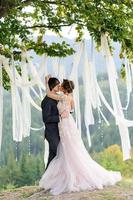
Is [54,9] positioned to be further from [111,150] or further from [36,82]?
[111,150]

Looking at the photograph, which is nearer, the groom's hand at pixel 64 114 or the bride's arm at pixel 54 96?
the bride's arm at pixel 54 96

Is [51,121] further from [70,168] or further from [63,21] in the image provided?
[63,21]

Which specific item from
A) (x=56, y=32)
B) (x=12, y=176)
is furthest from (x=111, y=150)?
(x=56, y=32)

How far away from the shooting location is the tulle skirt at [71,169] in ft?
32.3

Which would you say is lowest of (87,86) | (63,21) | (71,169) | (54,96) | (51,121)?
(71,169)

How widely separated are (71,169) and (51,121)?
87cm

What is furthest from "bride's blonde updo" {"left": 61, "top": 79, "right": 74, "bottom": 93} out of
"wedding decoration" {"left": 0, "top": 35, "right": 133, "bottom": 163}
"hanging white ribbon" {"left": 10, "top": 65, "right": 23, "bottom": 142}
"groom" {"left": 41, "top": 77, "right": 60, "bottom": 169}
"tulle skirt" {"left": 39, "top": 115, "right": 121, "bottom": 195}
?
"hanging white ribbon" {"left": 10, "top": 65, "right": 23, "bottom": 142}

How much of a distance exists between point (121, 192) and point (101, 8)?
147 inches

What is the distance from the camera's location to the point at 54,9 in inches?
498

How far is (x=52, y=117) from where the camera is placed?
995 centimetres

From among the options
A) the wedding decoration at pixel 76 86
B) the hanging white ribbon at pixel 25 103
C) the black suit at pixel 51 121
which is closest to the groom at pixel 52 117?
the black suit at pixel 51 121

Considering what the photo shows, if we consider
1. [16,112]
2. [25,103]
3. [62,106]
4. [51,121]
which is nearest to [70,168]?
[51,121]

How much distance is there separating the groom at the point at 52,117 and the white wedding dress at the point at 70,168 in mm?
85

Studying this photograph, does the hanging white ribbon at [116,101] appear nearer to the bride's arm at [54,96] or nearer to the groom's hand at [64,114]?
the groom's hand at [64,114]
